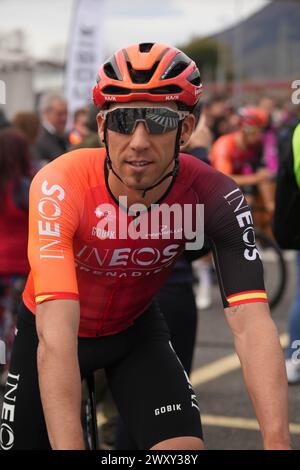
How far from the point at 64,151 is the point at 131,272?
6260mm

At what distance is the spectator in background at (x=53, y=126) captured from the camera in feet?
30.5

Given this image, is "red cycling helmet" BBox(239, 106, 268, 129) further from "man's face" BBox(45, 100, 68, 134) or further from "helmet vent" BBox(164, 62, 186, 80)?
"helmet vent" BBox(164, 62, 186, 80)

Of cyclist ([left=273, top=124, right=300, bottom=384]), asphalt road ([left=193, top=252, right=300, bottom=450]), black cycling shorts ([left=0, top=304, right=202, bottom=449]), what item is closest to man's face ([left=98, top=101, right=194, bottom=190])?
black cycling shorts ([left=0, top=304, right=202, bottom=449])

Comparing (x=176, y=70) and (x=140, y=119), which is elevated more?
(x=176, y=70)

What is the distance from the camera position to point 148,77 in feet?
9.03

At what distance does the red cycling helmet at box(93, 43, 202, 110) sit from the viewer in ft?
8.95

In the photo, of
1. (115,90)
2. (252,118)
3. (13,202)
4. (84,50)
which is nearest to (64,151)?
(252,118)

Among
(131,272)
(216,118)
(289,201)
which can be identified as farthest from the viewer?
(216,118)

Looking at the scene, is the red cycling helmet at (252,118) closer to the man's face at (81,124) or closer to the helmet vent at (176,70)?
the man's face at (81,124)

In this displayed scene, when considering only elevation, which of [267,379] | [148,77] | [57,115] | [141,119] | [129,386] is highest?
[148,77]

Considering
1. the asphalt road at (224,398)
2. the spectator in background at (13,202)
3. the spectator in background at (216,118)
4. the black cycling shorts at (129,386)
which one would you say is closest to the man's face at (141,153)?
the black cycling shorts at (129,386)

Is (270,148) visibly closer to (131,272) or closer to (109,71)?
(131,272)

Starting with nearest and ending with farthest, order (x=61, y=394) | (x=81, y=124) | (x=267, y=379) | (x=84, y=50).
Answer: (x=61, y=394)
(x=267, y=379)
(x=81, y=124)
(x=84, y=50)

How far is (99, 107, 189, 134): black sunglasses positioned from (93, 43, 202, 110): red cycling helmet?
41 mm
